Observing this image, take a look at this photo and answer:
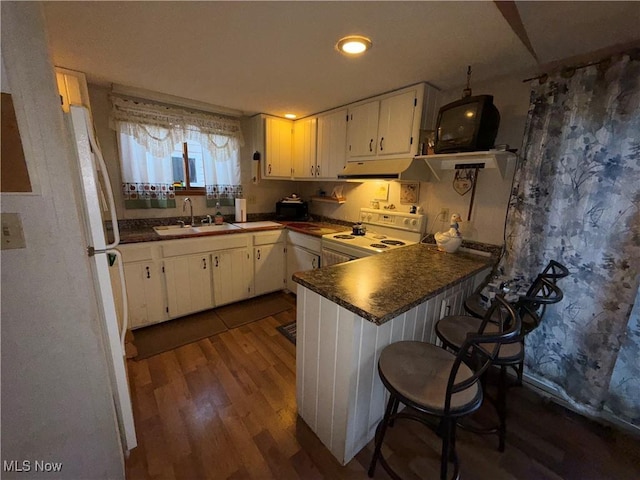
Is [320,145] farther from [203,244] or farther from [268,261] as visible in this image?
[203,244]

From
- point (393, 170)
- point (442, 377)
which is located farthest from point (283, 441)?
point (393, 170)

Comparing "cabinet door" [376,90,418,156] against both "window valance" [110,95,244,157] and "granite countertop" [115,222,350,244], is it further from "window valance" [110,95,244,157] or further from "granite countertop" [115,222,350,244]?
"window valance" [110,95,244,157]

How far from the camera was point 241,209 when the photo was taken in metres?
3.29

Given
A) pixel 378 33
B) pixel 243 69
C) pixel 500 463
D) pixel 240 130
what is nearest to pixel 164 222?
pixel 240 130

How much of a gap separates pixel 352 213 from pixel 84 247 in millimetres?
2553

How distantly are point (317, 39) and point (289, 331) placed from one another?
2284mm

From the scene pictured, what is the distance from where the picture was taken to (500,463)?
1345 mm

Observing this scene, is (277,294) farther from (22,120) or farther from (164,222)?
(22,120)

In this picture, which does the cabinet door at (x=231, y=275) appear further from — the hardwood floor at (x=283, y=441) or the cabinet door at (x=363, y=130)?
the cabinet door at (x=363, y=130)

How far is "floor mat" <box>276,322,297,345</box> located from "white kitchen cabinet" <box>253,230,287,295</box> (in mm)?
712

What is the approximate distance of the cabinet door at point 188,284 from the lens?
2.49m

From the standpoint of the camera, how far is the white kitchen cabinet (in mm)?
3020

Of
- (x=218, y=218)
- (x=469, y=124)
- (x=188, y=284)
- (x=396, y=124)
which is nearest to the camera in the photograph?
(x=469, y=124)

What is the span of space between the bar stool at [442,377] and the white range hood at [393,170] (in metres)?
1.30
